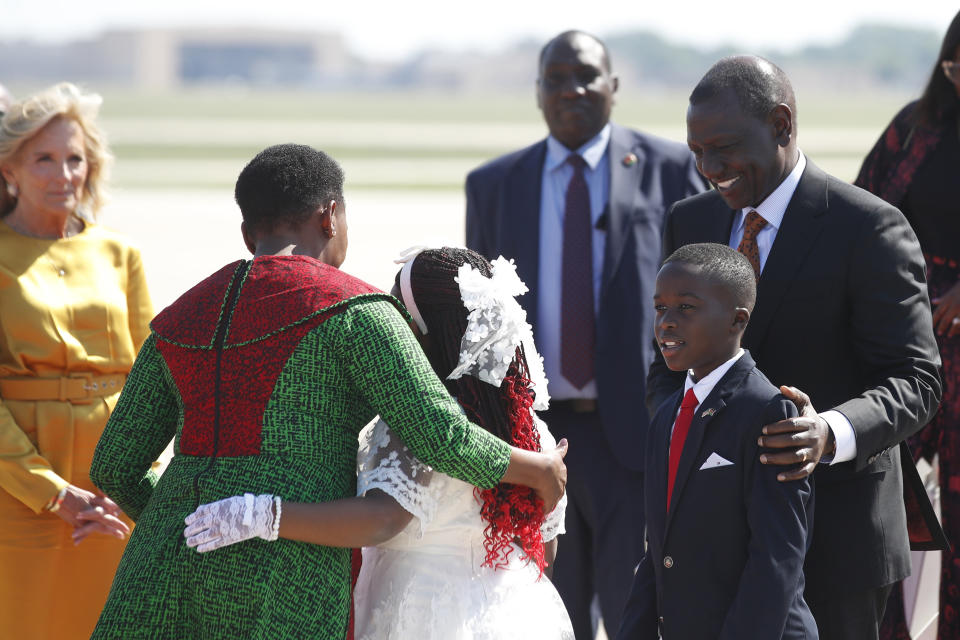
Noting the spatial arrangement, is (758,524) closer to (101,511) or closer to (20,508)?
(101,511)

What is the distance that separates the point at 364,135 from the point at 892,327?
55.7 metres

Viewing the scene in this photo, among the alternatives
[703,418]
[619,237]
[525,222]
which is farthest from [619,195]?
[703,418]

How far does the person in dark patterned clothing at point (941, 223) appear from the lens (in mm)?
4695

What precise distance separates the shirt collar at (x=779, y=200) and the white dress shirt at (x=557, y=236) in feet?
5.78

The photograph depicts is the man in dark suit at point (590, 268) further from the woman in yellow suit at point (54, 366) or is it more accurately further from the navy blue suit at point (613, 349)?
the woman in yellow suit at point (54, 366)

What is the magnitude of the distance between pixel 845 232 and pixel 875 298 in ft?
0.66

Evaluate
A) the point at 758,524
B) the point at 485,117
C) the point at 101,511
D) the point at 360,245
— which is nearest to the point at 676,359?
the point at 758,524

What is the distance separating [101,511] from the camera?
431cm

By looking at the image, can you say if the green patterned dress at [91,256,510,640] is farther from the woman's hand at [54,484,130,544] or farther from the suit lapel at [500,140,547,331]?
the suit lapel at [500,140,547,331]

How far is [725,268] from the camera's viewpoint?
3.16 meters

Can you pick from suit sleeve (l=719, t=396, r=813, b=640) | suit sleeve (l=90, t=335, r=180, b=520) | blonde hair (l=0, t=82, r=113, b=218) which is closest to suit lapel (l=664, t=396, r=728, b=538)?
suit sleeve (l=719, t=396, r=813, b=640)

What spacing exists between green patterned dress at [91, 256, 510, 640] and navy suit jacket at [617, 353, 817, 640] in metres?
0.53

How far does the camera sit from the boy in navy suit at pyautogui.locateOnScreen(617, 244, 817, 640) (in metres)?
2.96

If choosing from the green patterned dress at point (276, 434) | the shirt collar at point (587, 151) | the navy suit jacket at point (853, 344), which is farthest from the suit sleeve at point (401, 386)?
the shirt collar at point (587, 151)
